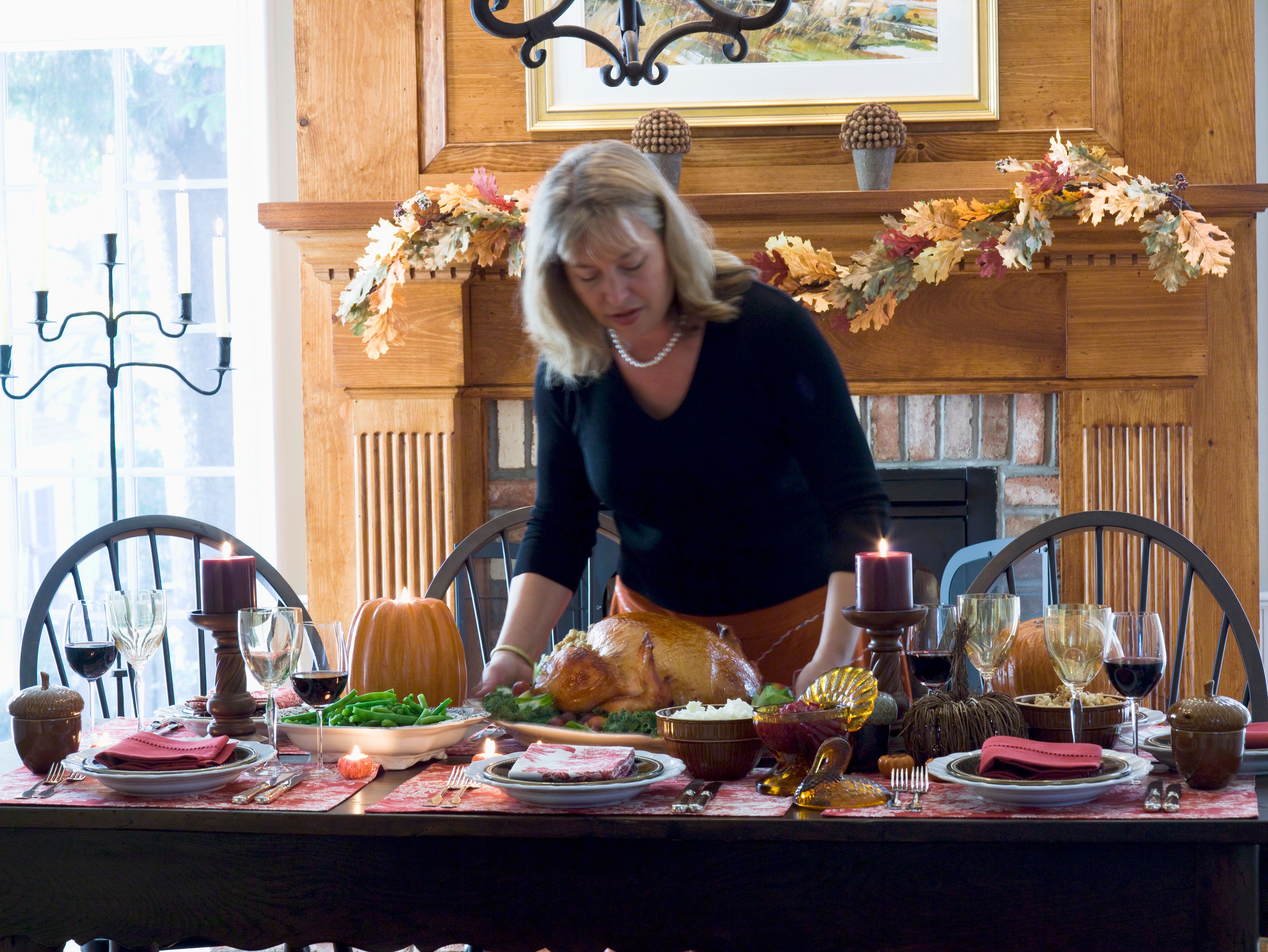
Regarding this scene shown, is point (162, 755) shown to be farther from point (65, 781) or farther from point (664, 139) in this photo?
point (664, 139)

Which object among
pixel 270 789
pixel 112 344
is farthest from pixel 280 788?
pixel 112 344

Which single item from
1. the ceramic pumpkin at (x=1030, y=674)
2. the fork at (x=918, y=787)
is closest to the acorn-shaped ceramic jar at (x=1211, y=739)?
the fork at (x=918, y=787)

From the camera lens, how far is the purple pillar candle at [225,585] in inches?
52.0

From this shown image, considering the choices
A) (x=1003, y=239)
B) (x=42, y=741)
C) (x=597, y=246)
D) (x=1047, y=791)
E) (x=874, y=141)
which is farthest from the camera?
(x=874, y=141)

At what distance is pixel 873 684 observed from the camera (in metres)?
1.11

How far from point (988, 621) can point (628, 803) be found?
42 cm

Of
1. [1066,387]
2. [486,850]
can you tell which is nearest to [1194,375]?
[1066,387]

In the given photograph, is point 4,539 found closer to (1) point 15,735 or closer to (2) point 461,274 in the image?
(2) point 461,274

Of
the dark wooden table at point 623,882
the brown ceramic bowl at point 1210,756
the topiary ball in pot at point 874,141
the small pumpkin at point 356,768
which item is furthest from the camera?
the topiary ball in pot at point 874,141

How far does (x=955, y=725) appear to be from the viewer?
3.91ft

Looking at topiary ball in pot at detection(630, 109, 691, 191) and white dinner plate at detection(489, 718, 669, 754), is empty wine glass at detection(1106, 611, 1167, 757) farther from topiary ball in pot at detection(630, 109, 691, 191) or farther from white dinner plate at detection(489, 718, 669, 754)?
topiary ball in pot at detection(630, 109, 691, 191)

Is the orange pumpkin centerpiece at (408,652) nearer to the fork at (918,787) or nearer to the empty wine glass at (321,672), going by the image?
the empty wine glass at (321,672)

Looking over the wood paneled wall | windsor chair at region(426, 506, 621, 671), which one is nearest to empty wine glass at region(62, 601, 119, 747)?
windsor chair at region(426, 506, 621, 671)

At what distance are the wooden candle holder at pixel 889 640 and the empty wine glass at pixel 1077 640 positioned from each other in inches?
4.7
